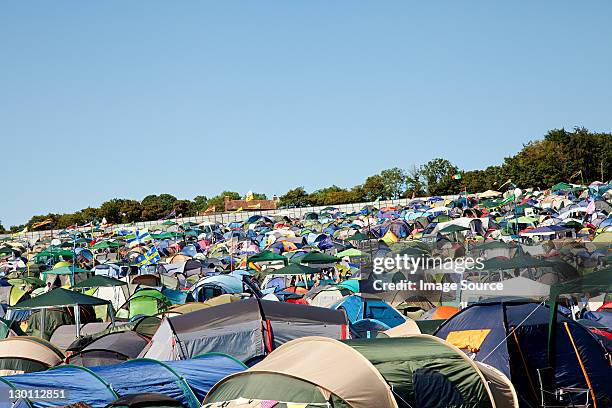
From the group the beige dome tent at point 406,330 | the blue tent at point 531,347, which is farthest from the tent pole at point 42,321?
the blue tent at point 531,347

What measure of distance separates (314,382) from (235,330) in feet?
14.5

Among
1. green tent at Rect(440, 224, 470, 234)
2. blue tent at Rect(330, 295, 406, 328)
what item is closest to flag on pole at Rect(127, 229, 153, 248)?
green tent at Rect(440, 224, 470, 234)

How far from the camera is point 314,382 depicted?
858 centimetres

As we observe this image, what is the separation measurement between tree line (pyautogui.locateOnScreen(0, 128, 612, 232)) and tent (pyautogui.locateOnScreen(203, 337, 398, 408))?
61582mm

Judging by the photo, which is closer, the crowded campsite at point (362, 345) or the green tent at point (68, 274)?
the crowded campsite at point (362, 345)

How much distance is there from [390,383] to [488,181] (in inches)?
2869

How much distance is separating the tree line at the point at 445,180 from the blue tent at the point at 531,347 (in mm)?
58519

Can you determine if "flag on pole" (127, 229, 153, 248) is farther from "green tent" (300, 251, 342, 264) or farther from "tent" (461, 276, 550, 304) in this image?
"tent" (461, 276, 550, 304)

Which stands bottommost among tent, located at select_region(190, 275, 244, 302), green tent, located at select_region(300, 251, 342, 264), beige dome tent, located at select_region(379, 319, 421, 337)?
tent, located at select_region(190, 275, 244, 302)

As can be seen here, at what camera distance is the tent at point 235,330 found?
12.9 m

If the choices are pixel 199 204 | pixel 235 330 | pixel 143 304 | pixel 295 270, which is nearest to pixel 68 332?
pixel 143 304

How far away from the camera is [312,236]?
48281 mm

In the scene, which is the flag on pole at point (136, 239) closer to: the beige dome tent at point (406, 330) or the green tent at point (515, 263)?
the green tent at point (515, 263)

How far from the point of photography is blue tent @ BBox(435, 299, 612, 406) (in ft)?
37.3
